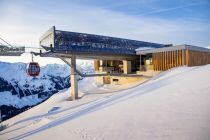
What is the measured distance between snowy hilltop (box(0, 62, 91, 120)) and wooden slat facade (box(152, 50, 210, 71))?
3749 inches

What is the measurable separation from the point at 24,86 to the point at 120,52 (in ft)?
478

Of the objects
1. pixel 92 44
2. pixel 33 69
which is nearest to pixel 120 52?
pixel 92 44

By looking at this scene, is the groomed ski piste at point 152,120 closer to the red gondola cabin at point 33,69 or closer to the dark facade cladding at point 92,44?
the red gondola cabin at point 33,69

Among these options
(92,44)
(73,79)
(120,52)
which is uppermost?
(92,44)

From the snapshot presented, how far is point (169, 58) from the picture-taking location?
26172mm

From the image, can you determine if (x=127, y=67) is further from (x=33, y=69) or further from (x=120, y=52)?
(x=33, y=69)

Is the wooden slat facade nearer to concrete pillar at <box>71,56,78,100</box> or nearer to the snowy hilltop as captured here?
concrete pillar at <box>71,56,78,100</box>

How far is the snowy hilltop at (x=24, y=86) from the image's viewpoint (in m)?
125

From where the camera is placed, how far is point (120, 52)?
103 ft

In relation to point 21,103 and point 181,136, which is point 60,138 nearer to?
point 181,136

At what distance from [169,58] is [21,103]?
113690 millimetres

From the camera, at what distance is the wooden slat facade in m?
24.8

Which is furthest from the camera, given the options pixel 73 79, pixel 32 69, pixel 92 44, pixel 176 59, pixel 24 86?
pixel 24 86

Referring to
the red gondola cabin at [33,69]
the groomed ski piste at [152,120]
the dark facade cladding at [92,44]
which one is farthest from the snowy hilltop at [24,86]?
the groomed ski piste at [152,120]
